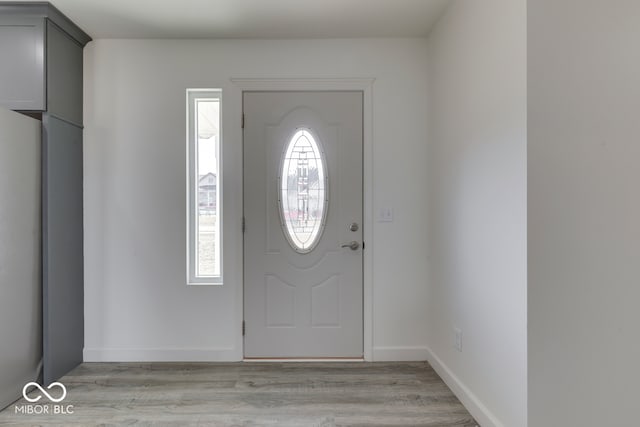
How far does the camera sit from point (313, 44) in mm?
2826

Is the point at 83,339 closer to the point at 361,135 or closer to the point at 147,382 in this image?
the point at 147,382

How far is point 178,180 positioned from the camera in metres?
2.83

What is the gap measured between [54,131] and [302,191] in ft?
5.63

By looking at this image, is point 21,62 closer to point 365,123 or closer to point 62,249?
point 62,249

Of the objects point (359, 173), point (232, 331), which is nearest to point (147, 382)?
point (232, 331)

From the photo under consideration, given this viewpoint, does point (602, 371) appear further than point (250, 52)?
No

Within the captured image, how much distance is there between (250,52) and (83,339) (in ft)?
8.22

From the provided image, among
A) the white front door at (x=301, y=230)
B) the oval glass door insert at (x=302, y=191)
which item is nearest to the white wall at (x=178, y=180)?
the white front door at (x=301, y=230)

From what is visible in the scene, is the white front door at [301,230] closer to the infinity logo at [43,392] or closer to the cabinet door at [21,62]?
the infinity logo at [43,392]

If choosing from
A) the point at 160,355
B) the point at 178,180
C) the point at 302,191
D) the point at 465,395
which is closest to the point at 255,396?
the point at 160,355

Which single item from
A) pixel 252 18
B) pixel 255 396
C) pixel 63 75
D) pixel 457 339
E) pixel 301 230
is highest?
pixel 252 18

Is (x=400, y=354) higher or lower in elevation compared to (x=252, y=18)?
lower

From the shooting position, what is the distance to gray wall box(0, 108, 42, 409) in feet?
7.06

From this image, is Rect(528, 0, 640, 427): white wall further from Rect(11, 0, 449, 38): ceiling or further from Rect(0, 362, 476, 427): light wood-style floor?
Rect(11, 0, 449, 38): ceiling
